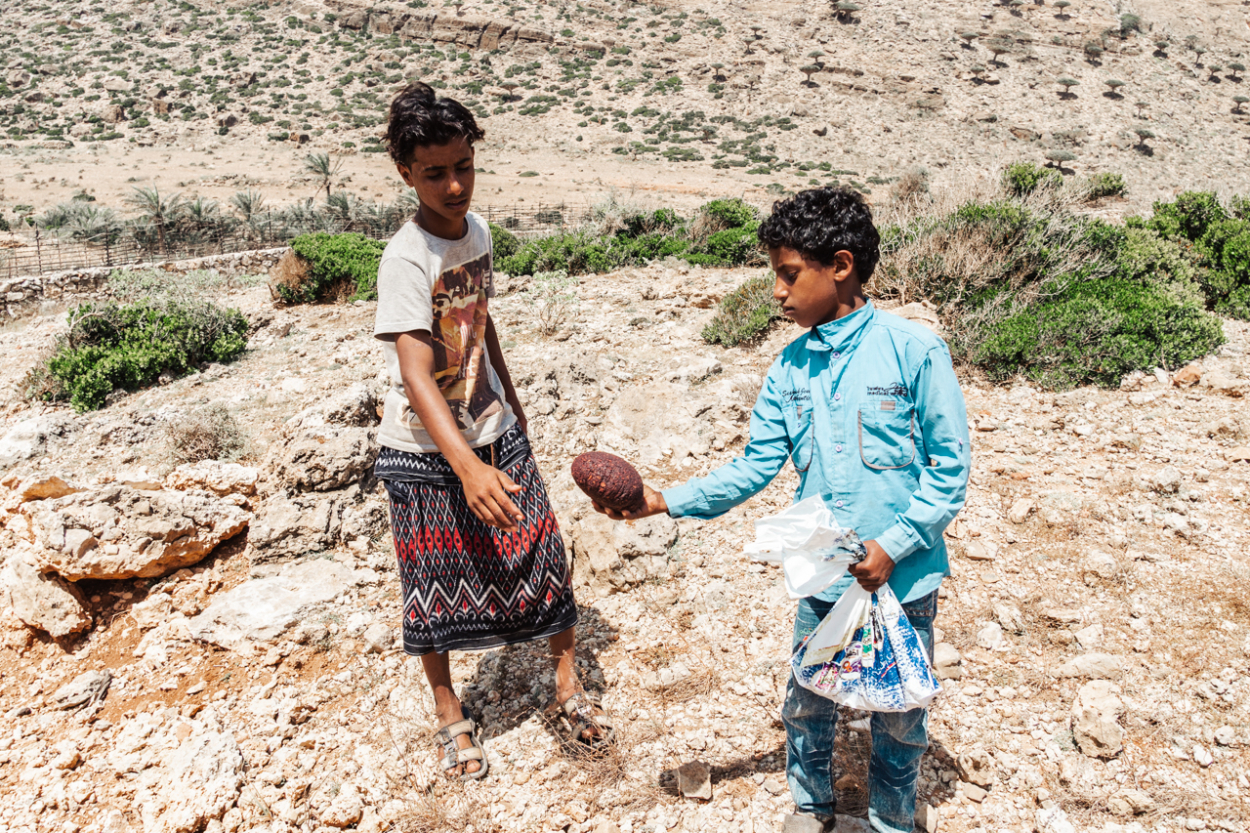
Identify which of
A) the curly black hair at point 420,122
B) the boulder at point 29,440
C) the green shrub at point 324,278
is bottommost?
the green shrub at point 324,278

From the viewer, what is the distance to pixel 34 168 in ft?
86.8

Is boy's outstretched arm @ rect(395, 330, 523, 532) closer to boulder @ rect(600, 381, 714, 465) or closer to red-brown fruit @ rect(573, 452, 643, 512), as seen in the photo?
red-brown fruit @ rect(573, 452, 643, 512)

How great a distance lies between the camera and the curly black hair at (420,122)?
69.5 inches

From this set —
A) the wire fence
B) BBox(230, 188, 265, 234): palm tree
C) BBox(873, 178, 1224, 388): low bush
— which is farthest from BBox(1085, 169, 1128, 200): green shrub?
BBox(230, 188, 265, 234): palm tree

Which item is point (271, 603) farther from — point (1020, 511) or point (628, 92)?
point (628, 92)

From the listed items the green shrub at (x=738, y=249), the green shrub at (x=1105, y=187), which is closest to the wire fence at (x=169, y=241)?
the green shrub at (x=738, y=249)

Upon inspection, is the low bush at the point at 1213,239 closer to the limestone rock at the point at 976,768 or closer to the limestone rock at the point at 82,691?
the limestone rock at the point at 976,768

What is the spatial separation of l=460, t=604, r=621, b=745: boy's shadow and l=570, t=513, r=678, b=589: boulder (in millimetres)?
289

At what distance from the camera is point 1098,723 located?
2236 millimetres

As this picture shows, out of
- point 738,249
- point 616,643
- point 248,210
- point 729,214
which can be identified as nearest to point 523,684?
point 616,643

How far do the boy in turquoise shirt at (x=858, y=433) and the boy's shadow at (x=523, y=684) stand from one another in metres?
1.03

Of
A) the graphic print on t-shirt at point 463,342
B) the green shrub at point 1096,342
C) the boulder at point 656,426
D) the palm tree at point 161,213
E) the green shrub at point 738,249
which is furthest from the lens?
the palm tree at point 161,213

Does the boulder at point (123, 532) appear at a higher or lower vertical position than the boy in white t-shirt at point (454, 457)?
lower

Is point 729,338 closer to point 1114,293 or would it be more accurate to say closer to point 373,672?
point 1114,293
